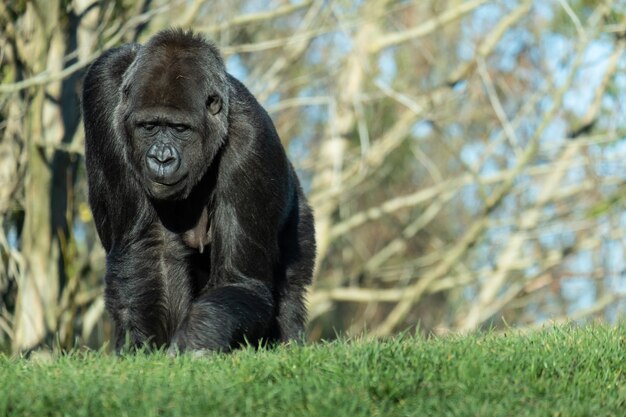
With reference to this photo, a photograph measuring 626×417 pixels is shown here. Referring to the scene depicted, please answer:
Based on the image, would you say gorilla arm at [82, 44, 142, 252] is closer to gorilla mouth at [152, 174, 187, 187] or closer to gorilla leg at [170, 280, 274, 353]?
gorilla mouth at [152, 174, 187, 187]

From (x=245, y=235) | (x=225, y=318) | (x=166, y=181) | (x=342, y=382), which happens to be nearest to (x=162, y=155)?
(x=166, y=181)

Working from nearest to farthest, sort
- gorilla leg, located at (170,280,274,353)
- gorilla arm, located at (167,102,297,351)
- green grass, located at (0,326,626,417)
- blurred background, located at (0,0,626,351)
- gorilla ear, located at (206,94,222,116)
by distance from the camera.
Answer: green grass, located at (0,326,626,417), gorilla leg, located at (170,280,274,353), gorilla arm, located at (167,102,297,351), gorilla ear, located at (206,94,222,116), blurred background, located at (0,0,626,351)

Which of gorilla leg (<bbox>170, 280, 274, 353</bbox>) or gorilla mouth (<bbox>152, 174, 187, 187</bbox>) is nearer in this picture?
gorilla leg (<bbox>170, 280, 274, 353</bbox>)

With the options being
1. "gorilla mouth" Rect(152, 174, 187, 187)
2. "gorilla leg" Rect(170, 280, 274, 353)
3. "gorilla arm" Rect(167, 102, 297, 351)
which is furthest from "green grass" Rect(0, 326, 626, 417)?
"gorilla mouth" Rect(152, 174, 187, 187)

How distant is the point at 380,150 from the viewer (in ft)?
47.5

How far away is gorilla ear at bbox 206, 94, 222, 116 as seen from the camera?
247 inches

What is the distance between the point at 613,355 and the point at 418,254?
17459 mm

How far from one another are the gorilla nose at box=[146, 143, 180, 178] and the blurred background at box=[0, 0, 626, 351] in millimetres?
1665

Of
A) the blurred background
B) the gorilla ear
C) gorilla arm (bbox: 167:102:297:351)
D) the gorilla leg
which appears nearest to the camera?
the gorilla leg

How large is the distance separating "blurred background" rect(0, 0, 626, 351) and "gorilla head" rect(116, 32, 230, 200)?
5.23 ft

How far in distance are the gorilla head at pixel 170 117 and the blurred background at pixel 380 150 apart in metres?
1.59

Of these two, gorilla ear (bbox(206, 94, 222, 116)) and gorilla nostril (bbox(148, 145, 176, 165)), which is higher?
gorilla ear (bbox(206, 94, 222, 116))

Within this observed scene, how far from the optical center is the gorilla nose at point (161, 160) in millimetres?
5984

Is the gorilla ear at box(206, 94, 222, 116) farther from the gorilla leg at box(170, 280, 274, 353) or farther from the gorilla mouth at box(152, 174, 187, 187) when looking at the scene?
the gorilla leg at box(170, 280, 274, 353)
